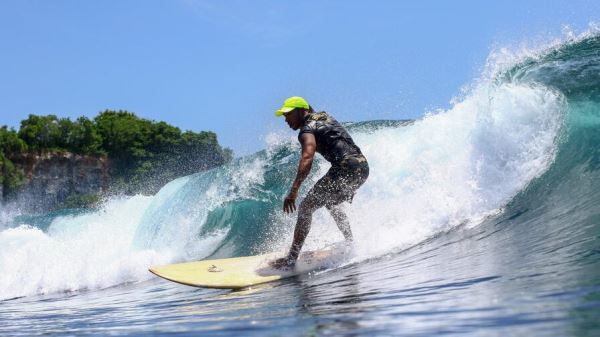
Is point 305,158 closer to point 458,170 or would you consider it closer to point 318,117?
point 318,117

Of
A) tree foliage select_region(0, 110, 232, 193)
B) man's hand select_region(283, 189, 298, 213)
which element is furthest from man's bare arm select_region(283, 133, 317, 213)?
tree foliage select_region(0, 110, 232, 193)

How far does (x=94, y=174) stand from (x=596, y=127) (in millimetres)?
60225

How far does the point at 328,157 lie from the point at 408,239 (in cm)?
130

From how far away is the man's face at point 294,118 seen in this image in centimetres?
577

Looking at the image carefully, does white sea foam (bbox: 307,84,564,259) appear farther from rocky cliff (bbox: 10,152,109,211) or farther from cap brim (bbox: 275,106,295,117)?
rocky cliff (bbox: 10,152,109,211)

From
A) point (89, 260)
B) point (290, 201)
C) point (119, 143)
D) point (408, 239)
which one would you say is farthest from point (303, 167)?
point (119, 143)

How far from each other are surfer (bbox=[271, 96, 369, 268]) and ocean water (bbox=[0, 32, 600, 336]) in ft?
1.70

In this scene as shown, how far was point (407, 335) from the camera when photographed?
1.94 meters

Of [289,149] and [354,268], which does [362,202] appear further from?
[289,149]

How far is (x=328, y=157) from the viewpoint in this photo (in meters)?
5.89

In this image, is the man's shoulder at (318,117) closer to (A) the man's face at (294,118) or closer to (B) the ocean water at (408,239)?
(A) the man's face at (294,118)

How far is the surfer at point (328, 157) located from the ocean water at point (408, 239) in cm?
52

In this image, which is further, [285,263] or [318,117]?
[318,117]

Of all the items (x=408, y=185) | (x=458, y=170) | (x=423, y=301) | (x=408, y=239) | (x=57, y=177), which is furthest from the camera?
(x=57, y=177)
